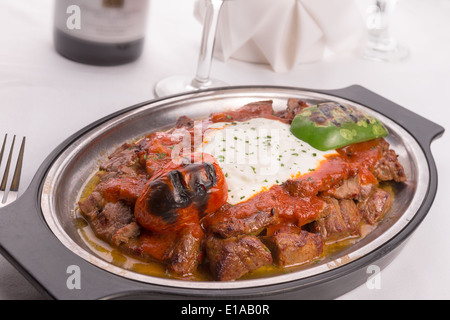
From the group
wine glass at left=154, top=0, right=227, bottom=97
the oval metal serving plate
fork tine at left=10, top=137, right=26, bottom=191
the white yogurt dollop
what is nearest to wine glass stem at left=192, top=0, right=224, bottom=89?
wine glass at left=154, top=0, right=227, bottom=97

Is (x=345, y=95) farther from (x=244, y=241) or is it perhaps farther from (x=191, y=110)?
(x=244, y=241)

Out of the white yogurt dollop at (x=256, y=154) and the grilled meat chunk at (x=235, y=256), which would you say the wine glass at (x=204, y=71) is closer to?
the white yogurt dollop at (x=256, y=154)

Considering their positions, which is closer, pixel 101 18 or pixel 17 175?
pixel 17 175

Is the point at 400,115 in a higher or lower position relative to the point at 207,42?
lower

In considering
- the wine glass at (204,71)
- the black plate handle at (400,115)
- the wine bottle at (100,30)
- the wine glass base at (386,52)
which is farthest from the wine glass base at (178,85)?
the wine glass base at (386,52)

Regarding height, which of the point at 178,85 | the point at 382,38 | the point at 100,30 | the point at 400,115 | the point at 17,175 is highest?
the point at 382,38

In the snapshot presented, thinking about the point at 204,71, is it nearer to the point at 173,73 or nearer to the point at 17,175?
the point at 173,73

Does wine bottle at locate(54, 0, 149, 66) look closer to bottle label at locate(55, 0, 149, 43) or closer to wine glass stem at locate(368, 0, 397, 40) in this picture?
bottle label at locate(55, 0, 149, 43)

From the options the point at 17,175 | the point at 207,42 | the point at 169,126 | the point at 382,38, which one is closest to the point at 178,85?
the point at 207,42
